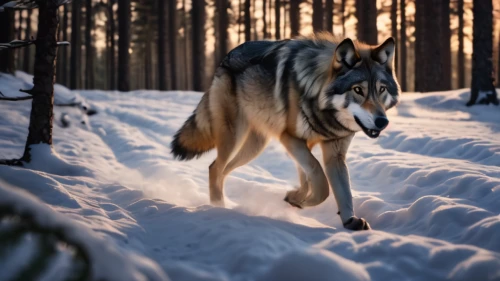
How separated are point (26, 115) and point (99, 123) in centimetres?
213

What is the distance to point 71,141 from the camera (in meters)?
6.86

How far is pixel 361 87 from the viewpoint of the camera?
11.1 ft

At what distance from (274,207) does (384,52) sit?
182cm

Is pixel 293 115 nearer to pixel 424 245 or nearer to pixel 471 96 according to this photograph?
pixel 424 245

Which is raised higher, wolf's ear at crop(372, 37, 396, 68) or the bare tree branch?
wolf's ear at crop(372, 37, 396, 68)

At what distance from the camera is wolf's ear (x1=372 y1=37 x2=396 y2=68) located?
3588 millimetres

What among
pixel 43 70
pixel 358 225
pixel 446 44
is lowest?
pixel 358 225

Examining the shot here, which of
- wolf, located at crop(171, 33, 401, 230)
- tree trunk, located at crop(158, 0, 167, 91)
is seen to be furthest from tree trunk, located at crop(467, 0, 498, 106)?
tree trunk, located at crop(158, 0, 167, 91)

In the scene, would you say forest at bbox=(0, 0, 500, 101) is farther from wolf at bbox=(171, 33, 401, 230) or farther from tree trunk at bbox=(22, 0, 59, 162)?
tree trunk at bbox=(22, 0, 59, 162)

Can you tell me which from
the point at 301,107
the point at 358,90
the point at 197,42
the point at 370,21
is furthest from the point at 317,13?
the point at 358,90

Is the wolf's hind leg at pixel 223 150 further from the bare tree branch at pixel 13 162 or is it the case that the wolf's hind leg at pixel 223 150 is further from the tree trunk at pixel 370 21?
the tree trunk at pixel 370 21

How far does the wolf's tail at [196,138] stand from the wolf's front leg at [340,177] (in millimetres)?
1398

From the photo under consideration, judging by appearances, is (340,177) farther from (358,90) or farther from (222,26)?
(222,26)

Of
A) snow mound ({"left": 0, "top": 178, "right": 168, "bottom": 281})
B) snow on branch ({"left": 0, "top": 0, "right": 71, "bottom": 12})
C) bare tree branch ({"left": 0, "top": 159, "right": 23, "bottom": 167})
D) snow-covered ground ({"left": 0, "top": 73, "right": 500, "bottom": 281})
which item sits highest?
snow on branch ({"left": 0, "top": 0, "right": 71, "bottom": 12})
